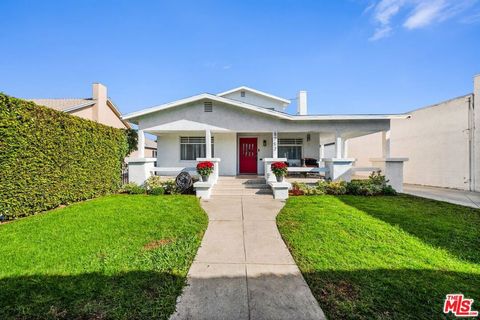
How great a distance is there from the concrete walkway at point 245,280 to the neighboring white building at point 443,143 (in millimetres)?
12034

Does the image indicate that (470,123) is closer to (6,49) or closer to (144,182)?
(144,182)

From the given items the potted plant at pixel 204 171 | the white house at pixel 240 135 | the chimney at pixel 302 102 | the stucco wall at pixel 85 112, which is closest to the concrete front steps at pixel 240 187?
the white house at pixel 240 135

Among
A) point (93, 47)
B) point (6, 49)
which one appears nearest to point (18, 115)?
point (93, 47)

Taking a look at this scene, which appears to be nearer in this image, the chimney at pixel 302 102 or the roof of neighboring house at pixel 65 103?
the roof of neighboring house at pixel 65 103

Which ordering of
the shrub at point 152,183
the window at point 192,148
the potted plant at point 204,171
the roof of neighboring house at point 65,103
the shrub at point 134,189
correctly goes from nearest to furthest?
the potted plant at point 204,171 → the shrub at point 134,189 → the shrub at point 152,183 → the window at point 192,148 → the roof of neighboring house at point 65,103

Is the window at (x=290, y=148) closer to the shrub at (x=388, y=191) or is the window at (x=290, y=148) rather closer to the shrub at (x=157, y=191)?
the shrub at (x=388, y=191)

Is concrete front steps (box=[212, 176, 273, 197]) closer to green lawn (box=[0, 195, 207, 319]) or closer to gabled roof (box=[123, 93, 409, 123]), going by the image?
green lawn (box=[0, 195, 207, 319])

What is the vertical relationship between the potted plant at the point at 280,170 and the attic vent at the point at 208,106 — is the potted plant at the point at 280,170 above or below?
below

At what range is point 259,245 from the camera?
4562 mm

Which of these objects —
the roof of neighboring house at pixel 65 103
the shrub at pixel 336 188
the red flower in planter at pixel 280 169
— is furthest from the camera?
the roof of neighboring house at pixel 65 103

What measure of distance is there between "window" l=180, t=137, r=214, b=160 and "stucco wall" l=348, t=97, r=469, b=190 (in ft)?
44.2

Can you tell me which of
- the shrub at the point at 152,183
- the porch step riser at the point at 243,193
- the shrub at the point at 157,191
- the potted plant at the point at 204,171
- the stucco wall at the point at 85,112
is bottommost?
the porch step riser at the point at 243,193

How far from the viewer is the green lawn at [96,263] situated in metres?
2.64

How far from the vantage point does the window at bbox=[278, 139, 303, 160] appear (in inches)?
536
